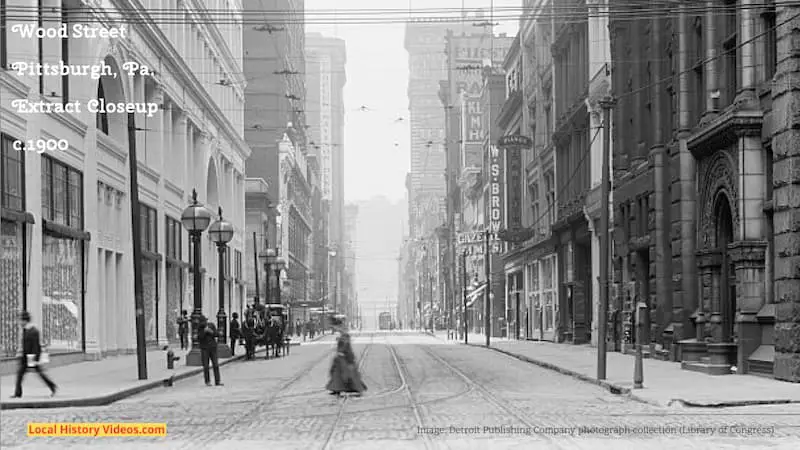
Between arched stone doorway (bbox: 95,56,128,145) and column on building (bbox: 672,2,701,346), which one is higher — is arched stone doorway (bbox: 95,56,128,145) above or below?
above

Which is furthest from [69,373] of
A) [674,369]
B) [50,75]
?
[674,369]

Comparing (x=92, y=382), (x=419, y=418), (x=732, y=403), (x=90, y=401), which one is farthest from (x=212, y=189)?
(x=419, y=418)

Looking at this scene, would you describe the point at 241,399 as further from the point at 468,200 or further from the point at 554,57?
the point at 468,200

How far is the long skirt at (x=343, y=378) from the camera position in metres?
25.4

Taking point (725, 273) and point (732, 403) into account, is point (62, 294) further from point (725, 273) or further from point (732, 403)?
point (732, 403)

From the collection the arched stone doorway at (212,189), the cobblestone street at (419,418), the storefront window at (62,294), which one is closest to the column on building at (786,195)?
the cobblestone street at (419,418)

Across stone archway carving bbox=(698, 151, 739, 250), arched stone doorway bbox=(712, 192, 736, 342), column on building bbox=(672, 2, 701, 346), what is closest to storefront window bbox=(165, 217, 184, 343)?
column on building bbox=(672, 2, 701, 346)

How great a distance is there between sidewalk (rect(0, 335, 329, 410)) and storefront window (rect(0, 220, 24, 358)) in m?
1.44

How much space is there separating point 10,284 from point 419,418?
51.2ft

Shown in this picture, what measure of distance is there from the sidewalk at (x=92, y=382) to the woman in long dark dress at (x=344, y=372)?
439cm

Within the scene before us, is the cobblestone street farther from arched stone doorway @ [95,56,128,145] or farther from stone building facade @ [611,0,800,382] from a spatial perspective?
arched stone doorway @ [95,56,128,145]

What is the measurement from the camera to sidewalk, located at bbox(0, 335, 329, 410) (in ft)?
74.1

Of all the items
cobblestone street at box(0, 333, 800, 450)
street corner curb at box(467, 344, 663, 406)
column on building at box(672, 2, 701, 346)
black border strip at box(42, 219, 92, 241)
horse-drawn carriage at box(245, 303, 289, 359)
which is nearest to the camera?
cobblestone street at box(0, 333, 800, 450)

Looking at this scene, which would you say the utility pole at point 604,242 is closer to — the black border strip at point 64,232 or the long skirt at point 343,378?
the long skirt at point 343,378
